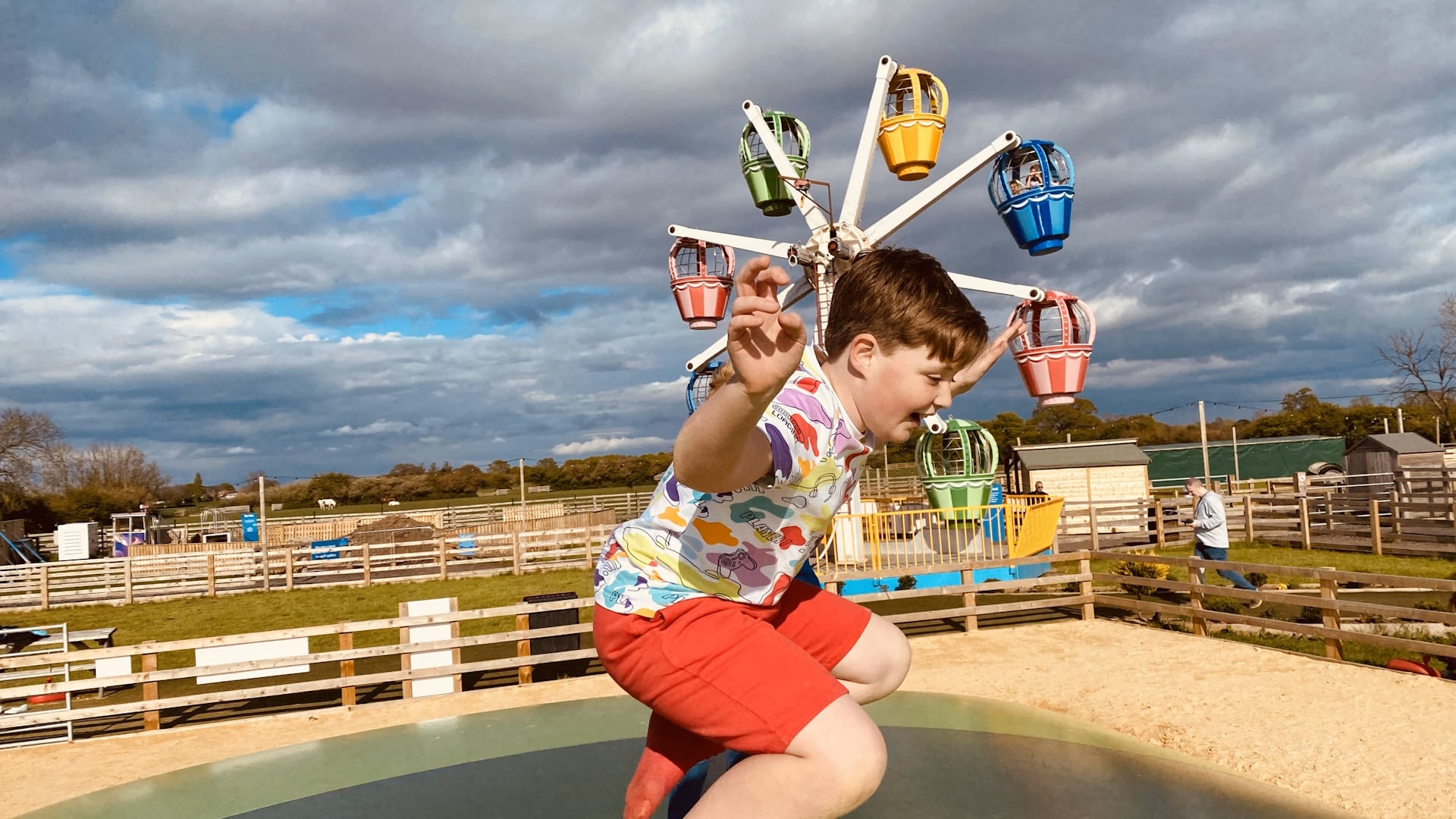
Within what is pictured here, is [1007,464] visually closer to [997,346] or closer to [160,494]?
[997,346]

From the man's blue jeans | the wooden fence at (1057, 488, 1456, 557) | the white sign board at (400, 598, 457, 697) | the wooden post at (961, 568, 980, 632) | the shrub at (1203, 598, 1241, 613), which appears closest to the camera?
the white sign board at (400, 598, 457, 697)

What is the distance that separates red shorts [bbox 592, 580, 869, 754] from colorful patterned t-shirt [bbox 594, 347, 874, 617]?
0.05m

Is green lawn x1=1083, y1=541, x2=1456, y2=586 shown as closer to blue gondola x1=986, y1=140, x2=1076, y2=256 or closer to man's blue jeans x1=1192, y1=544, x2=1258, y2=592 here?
man's blue jeans x1=1192, y1=544, x2=1258, y2=592

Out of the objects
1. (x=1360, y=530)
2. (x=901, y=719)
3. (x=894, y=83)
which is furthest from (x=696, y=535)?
(x=1360, y=530)

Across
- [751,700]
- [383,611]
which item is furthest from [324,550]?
[751,700]

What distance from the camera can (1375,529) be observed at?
17.2 metres

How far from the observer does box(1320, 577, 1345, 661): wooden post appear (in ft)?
26.5

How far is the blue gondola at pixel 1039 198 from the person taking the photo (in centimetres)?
1220

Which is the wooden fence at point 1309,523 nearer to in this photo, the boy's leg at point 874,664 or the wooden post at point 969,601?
the wooden post at point 969,601

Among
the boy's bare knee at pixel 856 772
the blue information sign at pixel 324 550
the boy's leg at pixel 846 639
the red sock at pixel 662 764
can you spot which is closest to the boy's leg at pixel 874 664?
the boy's leg at pixel 846 639

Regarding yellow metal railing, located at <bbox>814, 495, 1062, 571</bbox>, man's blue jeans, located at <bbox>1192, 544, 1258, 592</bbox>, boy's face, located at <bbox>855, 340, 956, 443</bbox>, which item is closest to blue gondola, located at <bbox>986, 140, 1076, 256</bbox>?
yellow metal railing, located at <bbox>814, 495, 1062, 571</bbox>

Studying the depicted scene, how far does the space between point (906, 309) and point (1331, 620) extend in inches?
329

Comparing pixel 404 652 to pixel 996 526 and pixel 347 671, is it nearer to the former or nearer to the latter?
pixel 347 671

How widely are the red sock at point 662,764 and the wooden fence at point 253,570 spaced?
17075 mm
